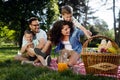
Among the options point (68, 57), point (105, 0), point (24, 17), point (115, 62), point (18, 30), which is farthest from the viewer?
point (18, 30)

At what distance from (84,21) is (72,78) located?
4486 centimetres

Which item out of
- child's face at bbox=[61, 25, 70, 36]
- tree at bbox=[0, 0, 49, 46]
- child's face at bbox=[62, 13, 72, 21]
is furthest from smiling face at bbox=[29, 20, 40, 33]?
tree at bbox=[0, 0, 49, 46]

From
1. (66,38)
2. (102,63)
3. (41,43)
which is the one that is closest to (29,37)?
(41,43)

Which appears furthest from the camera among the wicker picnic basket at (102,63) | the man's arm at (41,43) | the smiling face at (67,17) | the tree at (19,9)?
the tree at (19,9)

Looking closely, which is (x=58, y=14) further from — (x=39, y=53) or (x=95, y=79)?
(x=95, y=79)

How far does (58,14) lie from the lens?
35.7 meters

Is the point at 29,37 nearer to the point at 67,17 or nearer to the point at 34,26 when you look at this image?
the point at 34,26

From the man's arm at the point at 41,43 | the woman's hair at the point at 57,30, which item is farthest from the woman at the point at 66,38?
the man's arm at the point at 41,43

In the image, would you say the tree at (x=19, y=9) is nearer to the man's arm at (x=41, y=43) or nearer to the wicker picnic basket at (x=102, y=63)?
the man's arm at (x=41, y=43)

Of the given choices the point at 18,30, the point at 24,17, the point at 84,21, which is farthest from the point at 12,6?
the point at 84,21

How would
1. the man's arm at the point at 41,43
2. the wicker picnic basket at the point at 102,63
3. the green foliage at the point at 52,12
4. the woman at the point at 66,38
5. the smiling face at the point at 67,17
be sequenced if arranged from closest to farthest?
the wicker picnic basket at the point at 102,63 < the woman at the point at 66,38 < the smiling face at the point at 67,17 < the man's arm at the point at 41,43 < the green foliage at the point at 52,12

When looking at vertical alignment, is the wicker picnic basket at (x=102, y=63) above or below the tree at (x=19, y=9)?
below

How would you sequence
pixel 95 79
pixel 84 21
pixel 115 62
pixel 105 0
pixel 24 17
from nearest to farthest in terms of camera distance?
pixel 95 79 < pixel 115 62 < pixel 105 0 < pixel 24 17 < pixel 84 21

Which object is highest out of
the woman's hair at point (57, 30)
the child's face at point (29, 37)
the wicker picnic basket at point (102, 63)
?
the woman's hair at point (57, 30)
